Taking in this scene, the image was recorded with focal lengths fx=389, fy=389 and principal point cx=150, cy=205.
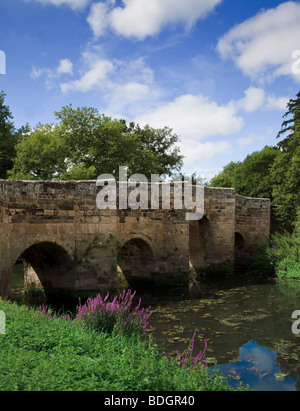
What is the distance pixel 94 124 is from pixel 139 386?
74.3ft

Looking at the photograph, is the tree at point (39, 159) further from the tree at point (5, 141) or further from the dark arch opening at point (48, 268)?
the dark arch opening at point (48, 268)

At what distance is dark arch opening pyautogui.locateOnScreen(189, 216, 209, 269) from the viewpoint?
55.0 ft

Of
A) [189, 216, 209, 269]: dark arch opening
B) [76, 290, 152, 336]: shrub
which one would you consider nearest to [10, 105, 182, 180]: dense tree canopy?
[189, 216, 209, 269]: dark arch opening

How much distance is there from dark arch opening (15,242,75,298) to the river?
2.45m

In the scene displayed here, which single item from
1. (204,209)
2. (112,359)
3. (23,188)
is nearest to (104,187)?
(23,188)

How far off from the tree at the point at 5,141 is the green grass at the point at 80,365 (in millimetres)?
18103

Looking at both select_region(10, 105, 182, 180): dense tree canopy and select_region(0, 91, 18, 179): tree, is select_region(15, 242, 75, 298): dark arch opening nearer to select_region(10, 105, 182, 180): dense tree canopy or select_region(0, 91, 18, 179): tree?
select_region(10, 105, 182, 180): dense tree canopy

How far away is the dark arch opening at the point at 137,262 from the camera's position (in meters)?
14.0

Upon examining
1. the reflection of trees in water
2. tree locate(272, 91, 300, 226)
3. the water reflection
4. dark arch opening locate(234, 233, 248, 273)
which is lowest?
the reflection of trees in water

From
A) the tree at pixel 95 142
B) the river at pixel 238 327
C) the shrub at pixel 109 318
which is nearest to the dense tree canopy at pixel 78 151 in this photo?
the tree at pixel 95 142

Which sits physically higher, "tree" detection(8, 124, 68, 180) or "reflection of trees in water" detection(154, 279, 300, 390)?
A: "tree" detection(8, 124, 68, 180)

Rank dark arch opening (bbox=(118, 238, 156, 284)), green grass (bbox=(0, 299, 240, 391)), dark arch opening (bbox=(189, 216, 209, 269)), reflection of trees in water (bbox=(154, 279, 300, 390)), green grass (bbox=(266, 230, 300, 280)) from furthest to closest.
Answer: dark arch opening (bbox=(189, 216, 209, 269)) < green grass (bbox=(266, 230, 300, 280)) < dark arch opening (bbox=(118, 238, 156, 284)) < reflection of trees in water (bbox=(154, 279, 300, 390)) < green grass (bbox=(0, 299, 240, 391))

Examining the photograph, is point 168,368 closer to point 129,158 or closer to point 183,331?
point 183,331

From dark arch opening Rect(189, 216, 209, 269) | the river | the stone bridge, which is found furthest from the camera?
dark arch opening Rect(189, 216, 209, 269)
